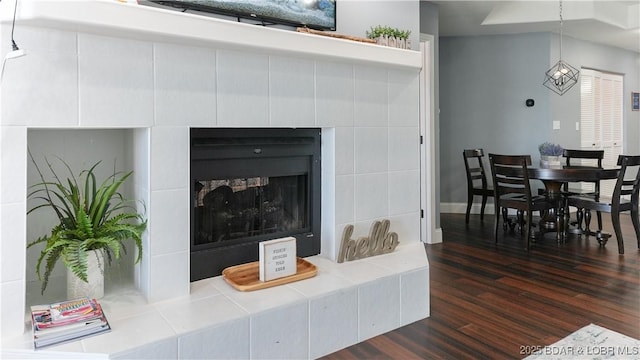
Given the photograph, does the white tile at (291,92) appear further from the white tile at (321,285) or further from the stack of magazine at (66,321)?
the stack of magazine at (66,321)

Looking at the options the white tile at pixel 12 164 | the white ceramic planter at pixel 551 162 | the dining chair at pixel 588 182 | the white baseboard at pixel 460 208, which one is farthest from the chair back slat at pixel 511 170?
the white tile at pixel 12 164

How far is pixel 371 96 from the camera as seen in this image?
2.68 m

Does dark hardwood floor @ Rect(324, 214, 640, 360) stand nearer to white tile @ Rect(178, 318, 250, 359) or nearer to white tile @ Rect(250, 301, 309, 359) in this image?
white tile @ Rect(250, 301, 309, 359)

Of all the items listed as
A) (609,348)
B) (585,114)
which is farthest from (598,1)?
(609,348)

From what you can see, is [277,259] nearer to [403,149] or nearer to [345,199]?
[345,199]

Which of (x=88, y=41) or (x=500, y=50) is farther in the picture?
(x=500, y=50)

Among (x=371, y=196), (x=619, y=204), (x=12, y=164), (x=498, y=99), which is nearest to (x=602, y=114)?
(x=498, y=99)

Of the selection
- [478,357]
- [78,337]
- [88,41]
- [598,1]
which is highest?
[598,1]

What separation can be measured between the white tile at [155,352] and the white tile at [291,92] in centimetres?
112

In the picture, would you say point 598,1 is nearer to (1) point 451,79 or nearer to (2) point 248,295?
(1) point 451,79

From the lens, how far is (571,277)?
325 centimetres

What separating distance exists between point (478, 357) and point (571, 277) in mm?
1576

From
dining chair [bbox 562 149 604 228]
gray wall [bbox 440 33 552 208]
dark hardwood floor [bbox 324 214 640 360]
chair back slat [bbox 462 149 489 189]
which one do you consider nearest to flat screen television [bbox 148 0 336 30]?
dark hardwood floor [bbox 324 214 640 360]

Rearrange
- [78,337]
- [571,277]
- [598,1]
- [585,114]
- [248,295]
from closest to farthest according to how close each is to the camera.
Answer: [78,337] < [248,295] < [571,277] < [598,1] < [585,114]
